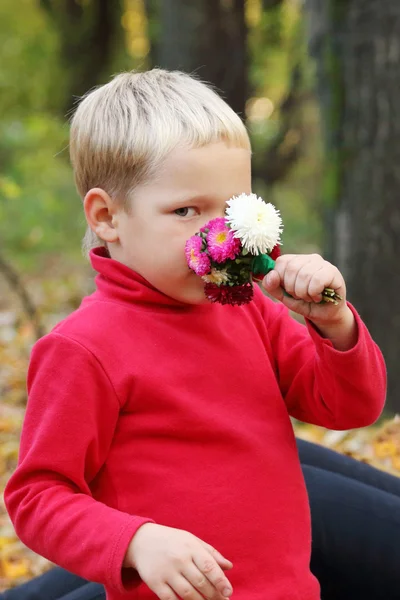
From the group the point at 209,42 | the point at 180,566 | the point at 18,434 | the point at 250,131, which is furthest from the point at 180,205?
the point at 209,42

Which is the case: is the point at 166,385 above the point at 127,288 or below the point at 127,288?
below

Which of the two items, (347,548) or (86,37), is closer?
(347,548)

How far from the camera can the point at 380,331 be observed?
3402 mm

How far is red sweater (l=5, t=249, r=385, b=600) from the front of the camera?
1388 millimetres

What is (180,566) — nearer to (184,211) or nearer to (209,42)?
(184,211)

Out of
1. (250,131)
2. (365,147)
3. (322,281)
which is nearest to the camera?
(322,281)

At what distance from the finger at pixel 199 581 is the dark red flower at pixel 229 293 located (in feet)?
1.46

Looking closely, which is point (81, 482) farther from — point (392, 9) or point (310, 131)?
point (310, 131)

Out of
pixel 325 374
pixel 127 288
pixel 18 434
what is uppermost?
pixel 127 288

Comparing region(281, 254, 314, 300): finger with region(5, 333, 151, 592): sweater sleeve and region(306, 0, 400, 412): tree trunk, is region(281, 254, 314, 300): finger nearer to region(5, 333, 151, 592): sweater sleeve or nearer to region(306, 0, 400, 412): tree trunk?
region(5, 333, 151, 592): sweater sleeve

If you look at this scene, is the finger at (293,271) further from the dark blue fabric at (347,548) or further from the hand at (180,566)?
the dark blue fabric at (347,548)

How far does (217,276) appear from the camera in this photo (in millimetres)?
1414

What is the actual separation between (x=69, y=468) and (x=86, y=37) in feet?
27.8

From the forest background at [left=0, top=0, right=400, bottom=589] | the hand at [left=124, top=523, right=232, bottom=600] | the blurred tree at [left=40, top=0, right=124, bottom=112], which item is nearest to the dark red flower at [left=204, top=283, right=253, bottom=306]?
the hand at [left=124, top=523, right=232, bottom=600]
